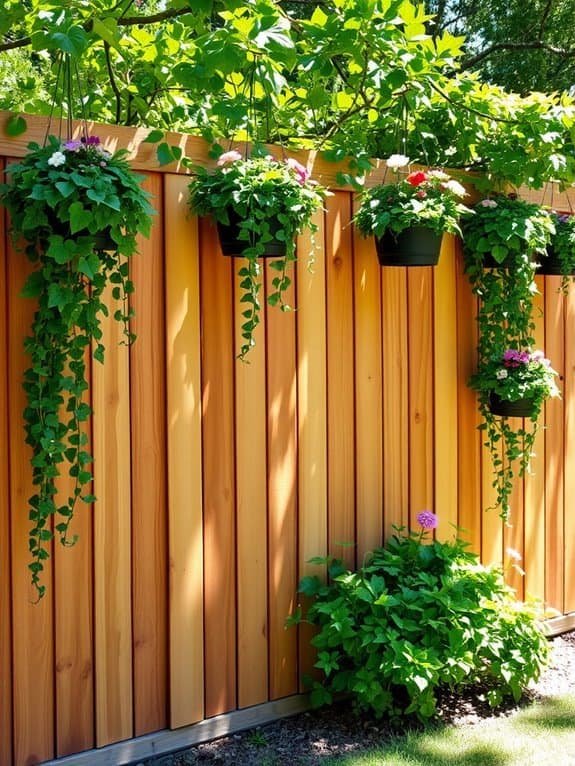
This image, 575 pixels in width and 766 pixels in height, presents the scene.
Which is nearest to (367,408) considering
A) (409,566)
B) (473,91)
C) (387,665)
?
(409,566)

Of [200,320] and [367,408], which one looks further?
[367,408]

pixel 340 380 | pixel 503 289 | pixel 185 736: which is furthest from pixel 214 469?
pixel 503 289

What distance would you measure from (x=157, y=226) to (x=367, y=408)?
106 cm

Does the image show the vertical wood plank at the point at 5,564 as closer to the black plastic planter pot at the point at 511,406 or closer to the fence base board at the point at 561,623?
the black plastic planter pot at the point at 511,406

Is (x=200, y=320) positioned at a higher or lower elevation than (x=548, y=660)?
higher

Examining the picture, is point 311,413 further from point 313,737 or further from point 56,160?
point 56,160

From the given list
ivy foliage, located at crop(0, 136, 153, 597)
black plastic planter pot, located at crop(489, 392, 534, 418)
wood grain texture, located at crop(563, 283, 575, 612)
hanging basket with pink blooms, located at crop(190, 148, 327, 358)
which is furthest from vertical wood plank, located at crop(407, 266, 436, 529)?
ivy foliage, located at crop(0, 136, 153, 597)

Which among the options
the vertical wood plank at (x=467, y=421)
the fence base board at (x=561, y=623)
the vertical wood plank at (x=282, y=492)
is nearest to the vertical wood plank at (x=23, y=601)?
the vertical wood plank at (x=282, y=492)

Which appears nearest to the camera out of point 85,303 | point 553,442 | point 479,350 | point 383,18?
point 85,303

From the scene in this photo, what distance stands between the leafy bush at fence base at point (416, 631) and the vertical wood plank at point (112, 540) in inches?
25.5

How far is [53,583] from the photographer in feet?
8.87

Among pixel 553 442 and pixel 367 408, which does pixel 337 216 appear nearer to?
pixel 367 408

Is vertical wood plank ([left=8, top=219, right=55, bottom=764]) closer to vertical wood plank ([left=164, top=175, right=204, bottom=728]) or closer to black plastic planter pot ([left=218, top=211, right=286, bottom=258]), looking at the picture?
vertical wood plank ([left=164, top=175, right=204, bottom=728])

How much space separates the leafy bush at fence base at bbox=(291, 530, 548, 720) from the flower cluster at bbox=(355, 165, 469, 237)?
116 cm
